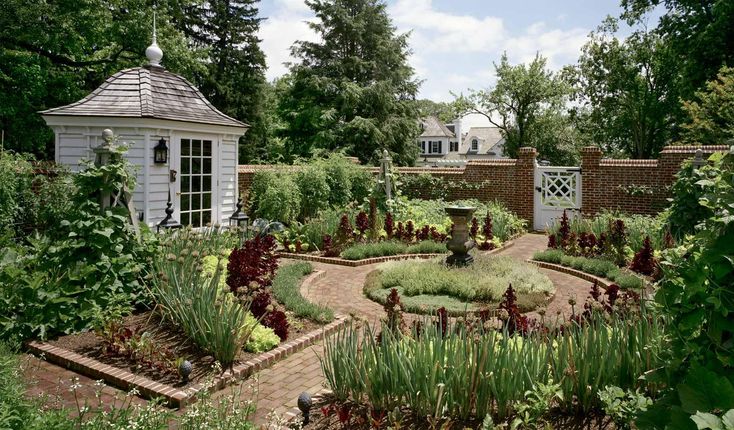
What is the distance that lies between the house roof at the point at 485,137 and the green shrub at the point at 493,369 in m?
51.6

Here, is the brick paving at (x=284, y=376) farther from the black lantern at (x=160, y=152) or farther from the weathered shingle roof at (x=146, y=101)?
the weathered shingle roof at (x=146, y=101)

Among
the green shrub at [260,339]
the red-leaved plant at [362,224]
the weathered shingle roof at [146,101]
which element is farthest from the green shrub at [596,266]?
the weathered shingle roof at [146,101]

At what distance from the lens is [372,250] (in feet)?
31.8

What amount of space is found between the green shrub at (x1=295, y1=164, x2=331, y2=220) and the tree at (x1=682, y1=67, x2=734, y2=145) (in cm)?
1127

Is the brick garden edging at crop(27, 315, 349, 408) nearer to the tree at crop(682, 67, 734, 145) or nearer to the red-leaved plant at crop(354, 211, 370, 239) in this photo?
the red-leaved plant at crop(354, 211, 370, 239)

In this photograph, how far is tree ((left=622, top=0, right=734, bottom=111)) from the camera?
19.4 meters

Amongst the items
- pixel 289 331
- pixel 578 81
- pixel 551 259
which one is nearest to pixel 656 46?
pixel 578 81

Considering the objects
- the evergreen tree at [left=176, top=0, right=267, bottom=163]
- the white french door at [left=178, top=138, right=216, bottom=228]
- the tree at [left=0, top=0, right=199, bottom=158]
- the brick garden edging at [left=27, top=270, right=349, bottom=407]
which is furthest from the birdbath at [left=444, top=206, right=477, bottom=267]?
the evergreen tree at [left=176, top=0, right=267, bottom=163]

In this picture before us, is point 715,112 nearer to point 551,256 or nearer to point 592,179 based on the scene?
point 592,179

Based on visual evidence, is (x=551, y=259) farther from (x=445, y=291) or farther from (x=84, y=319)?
(x=84, y=319)

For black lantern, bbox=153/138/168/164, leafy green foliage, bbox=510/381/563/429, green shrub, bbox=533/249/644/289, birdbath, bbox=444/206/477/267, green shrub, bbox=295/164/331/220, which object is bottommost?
leafy green foliage, bbox=510/381/563/429

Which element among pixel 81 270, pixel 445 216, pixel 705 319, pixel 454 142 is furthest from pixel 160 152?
pixel 454 142

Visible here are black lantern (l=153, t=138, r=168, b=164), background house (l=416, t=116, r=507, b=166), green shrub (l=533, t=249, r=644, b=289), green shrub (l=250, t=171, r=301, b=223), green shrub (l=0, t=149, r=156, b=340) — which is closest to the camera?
green shrub (l=0, t=149, r=156, b=340)

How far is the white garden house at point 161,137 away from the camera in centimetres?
979
